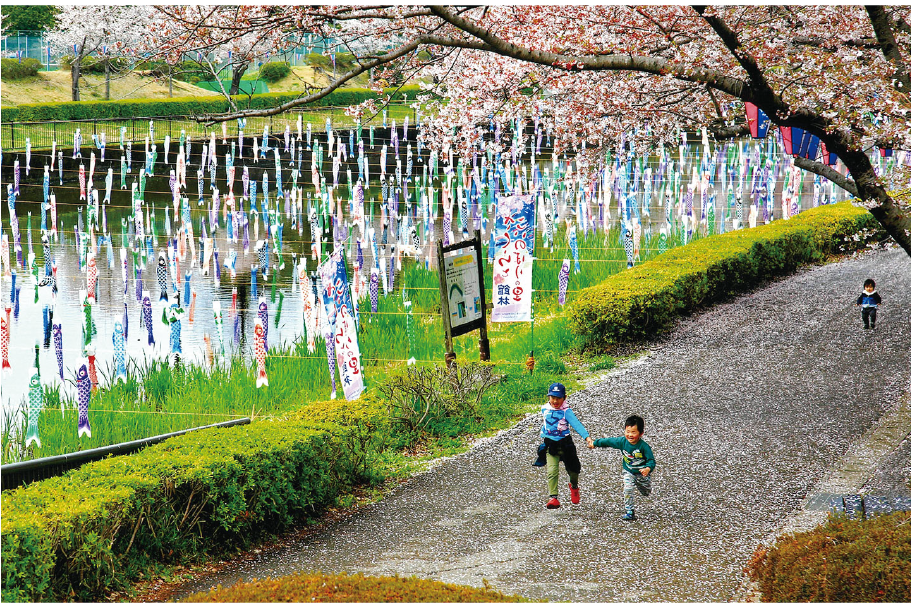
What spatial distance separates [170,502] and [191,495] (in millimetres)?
132

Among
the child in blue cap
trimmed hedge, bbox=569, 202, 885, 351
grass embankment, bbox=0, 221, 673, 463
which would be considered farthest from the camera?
trimmed hedge, bbox=569, 202, 885, 351

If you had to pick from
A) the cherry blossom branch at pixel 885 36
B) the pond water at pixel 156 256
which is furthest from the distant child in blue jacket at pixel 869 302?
the pond water at pixel 156 256

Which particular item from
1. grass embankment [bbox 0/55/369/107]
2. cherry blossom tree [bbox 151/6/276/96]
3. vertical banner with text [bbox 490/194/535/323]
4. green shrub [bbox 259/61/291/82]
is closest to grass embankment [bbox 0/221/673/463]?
vertical banner with text [bbox 490/194/535/323]

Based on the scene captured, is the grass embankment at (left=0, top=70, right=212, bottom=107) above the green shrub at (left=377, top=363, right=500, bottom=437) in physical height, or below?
above

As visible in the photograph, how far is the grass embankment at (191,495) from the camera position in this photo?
4746 mm

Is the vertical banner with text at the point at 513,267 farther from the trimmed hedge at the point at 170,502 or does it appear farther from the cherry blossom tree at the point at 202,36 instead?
the trimmed hedge at the point at 170,502

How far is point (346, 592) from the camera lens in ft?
12.7

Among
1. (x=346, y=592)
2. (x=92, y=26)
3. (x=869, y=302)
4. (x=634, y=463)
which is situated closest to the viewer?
(x=346, y=592)

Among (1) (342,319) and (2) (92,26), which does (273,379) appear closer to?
(1) (342,319)

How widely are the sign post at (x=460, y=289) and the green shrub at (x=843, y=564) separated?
15.4 ft

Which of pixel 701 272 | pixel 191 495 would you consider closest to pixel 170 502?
pixel 191 495

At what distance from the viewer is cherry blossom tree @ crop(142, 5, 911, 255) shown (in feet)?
21.7

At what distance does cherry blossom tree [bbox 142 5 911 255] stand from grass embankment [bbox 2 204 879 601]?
2718 millimetres

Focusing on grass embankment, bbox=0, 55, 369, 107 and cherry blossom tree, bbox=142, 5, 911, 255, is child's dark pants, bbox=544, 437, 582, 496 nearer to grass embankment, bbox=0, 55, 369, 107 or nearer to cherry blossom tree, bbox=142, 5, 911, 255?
cherry blossom tree, bbox=142, 5, 911, 255
